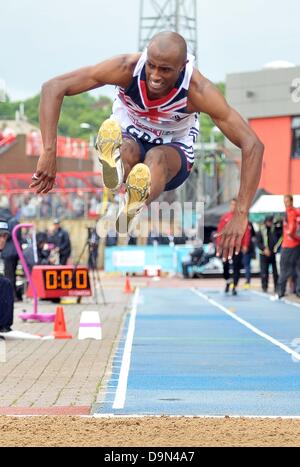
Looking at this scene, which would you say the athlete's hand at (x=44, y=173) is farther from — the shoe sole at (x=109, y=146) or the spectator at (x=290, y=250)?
the spectator at (x=290, y=250)

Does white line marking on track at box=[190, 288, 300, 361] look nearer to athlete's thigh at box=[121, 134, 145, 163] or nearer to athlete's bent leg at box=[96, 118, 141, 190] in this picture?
athlete's thigh at box=[121, 134, 145, 163]

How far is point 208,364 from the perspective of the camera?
12.7 meters

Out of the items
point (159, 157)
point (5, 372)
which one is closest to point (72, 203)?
point (5, 372)

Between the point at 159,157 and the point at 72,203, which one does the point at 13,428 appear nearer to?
the point at 159,157

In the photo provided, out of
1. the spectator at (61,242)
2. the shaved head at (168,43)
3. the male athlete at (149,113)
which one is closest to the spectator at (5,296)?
the male athlete at (149,113)

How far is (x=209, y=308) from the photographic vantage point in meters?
22.6

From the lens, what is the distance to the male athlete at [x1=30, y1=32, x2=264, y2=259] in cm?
839

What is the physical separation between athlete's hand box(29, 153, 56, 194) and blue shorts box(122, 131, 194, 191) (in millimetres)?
1093

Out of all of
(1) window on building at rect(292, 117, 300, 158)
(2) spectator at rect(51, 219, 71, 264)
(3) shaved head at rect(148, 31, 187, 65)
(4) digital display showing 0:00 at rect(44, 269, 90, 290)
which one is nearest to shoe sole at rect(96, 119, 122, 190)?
(3) shaved head at rect(148, 31, 187, 65)

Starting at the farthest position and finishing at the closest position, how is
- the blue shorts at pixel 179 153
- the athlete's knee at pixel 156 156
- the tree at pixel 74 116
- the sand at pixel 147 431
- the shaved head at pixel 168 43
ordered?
1. the tree at pixel 74 116
2. the blue shorts at pixel 179 153
3. the athlete's knee at pixel 156 156
4. the shaved head at pixel 168 43
5. the sand at pixel 147 431

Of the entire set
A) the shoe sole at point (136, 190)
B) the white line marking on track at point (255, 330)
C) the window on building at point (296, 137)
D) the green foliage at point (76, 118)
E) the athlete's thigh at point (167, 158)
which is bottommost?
the white line marking on track at point (255, 330)

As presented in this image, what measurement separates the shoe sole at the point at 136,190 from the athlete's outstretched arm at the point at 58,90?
591 mm

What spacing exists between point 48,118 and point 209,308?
14432 millimetres

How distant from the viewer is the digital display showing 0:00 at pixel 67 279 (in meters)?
22.4
